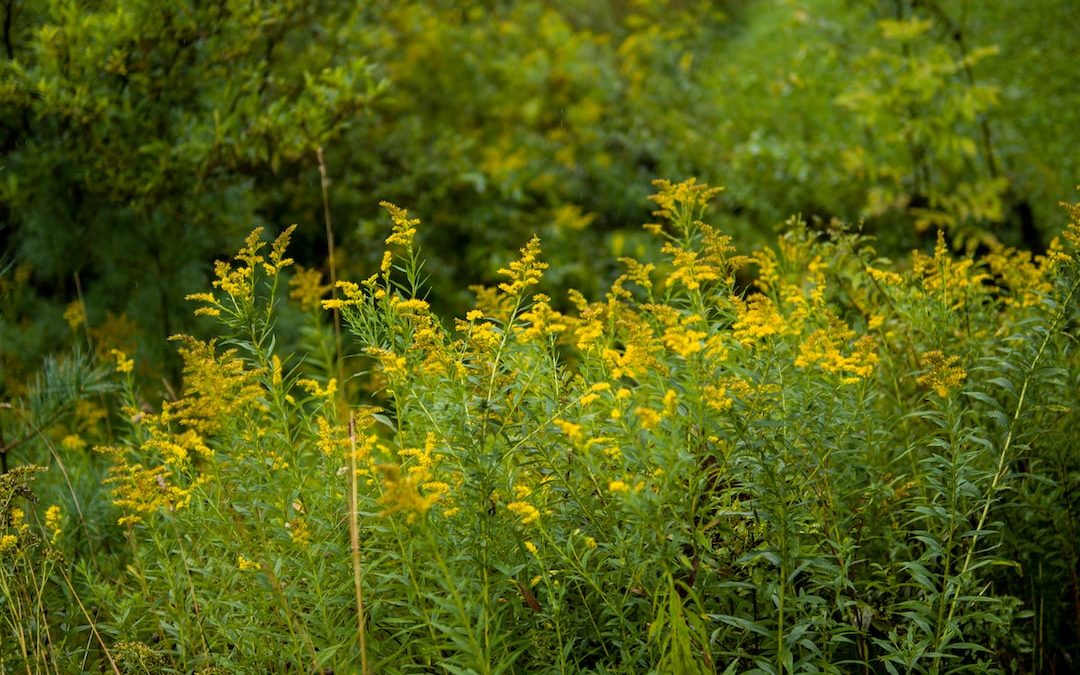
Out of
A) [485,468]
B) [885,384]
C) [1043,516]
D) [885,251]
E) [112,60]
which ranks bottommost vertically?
[885,251]

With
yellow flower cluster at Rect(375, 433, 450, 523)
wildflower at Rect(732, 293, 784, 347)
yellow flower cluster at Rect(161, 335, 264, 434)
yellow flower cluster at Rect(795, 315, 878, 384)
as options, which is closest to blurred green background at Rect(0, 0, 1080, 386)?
yellow flower cluster at Rect(161, 335, 264, 434)

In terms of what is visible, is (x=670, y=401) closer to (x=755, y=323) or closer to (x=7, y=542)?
(x=755, y=323)

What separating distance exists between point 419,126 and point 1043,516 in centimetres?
525

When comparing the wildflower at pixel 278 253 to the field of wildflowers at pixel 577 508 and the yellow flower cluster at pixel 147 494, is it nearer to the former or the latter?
the field of wildflowers at pixel 577 508

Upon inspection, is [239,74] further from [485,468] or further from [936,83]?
[936,83]

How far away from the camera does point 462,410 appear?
2271mm

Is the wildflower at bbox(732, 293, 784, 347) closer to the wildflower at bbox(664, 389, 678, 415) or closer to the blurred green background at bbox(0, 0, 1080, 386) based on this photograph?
the wildflower at bbox(664, 389, 678, 415)

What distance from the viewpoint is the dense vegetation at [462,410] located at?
7.50 ft

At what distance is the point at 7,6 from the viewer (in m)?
4.77

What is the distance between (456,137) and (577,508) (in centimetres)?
481

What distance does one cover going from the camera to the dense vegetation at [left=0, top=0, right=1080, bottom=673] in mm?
2285

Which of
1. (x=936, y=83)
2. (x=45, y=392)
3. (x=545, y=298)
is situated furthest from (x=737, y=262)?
(x=936, y=83)

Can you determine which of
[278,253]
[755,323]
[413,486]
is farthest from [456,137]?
[413,486]

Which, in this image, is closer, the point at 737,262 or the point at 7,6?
the point at 737,262
